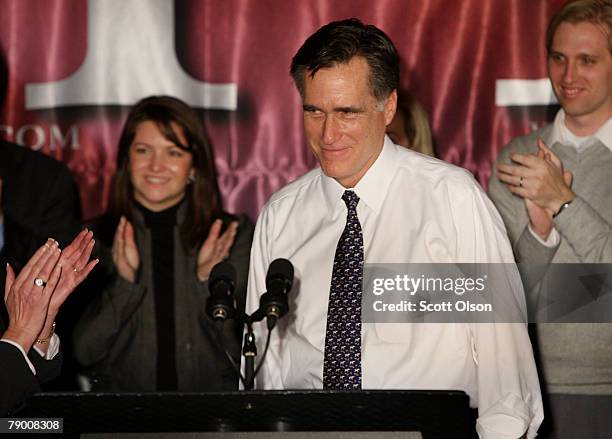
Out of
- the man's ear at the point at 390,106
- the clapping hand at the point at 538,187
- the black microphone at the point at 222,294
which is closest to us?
the black microphone at the point at 222,294

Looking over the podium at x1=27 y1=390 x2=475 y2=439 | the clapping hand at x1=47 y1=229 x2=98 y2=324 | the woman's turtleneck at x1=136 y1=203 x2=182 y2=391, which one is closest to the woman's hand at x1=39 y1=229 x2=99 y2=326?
the clapping hand at x1=47 y1=229 x2=98 y2=324

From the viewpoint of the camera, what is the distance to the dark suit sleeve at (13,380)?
6.96 ft

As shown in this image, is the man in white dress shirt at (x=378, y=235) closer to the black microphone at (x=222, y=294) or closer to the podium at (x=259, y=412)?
the black microphone at (x=222, y=294)

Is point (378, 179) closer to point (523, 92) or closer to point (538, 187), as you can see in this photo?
point (538, 187)

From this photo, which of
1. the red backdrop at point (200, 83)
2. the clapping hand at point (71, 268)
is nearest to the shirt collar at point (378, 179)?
the clapping hand at point (71, 268)

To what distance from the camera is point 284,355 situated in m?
2.78

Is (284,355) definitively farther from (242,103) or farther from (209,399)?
(242,103)

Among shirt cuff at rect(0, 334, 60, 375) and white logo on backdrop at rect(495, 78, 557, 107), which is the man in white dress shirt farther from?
white logo on backdrop at rect(495, 78, 557, 107)

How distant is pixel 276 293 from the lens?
2.05 m

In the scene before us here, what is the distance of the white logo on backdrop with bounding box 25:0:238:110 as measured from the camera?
4.11 metres

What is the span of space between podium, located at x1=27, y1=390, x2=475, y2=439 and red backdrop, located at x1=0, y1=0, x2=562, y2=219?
2525mm

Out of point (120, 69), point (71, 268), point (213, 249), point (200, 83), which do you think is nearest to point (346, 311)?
point (71, 268)

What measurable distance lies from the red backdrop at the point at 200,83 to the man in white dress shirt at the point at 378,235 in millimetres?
1249

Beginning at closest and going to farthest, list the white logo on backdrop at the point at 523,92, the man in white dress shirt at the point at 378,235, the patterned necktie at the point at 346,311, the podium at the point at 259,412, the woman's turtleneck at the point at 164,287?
the podium at the point at 259,412, the man in white dress shirt at the point at 378,235, the patterned necktie at the point at 346,311, the woman's turtleneck at the point at 164,287, the white logo on backdrop at the point at 523,92
